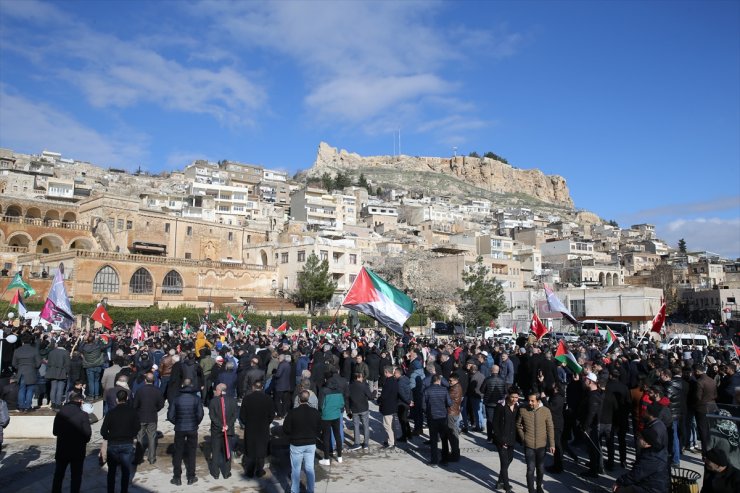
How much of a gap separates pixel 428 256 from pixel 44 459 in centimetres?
5461

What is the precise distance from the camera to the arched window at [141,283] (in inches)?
1921

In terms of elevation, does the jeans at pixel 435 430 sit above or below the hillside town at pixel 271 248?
below

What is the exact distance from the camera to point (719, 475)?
5.39 meters

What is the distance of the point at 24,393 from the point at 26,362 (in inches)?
33.6

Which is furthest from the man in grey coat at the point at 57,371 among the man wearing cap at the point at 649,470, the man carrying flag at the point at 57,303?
the man wearing cap at the point at 649,470

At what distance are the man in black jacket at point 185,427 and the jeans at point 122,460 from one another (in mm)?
1024

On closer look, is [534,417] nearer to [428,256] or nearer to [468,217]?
[428,256]

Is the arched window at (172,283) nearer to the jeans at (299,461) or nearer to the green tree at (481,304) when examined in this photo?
the green tree at (481,304)

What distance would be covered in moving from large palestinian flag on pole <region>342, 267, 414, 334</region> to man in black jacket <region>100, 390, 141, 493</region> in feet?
26.1

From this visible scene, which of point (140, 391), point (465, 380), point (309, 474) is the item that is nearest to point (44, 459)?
point (140, 391)

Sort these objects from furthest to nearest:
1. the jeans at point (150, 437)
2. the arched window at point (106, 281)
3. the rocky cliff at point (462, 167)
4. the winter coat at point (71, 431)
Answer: the rocky cliff at point (462, 167), the arched window at point (106, 281), the jeans at point (150, 437), the winter coat at point (71, 431)

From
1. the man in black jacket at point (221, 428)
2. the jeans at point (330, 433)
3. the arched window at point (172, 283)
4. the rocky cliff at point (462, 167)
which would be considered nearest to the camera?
the man in black jacket at point (221, 428)

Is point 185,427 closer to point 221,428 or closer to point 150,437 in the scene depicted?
point 221,428

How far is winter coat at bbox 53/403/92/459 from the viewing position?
25.6ft
